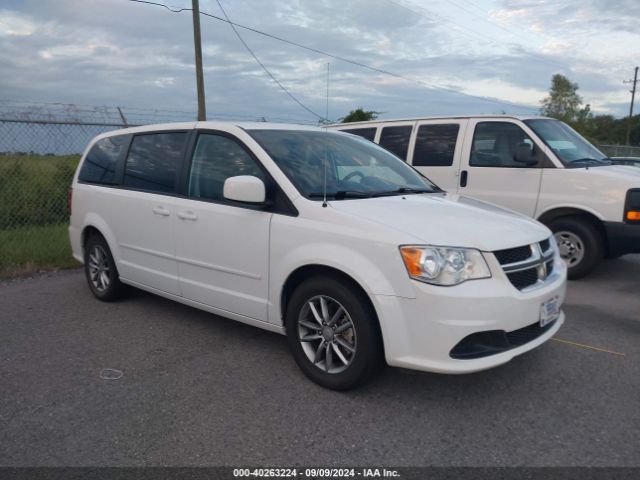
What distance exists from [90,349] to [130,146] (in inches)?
80.1

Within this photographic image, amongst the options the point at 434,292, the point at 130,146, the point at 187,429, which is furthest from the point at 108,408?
the point at 130,146

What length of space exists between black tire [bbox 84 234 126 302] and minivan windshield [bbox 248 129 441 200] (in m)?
2.25

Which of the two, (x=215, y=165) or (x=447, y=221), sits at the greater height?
(x=215, y=165)

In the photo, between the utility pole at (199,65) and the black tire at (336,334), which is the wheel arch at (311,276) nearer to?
the black tire at (336,334)

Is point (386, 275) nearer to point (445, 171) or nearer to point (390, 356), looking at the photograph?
point (390, 356)

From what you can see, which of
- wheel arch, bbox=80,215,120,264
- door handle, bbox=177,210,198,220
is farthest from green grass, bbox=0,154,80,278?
door handle, bbox=177,210,198,220

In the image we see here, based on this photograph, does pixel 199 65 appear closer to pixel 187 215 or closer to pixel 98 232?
pixel 98 232

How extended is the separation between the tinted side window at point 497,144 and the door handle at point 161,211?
4.30 m

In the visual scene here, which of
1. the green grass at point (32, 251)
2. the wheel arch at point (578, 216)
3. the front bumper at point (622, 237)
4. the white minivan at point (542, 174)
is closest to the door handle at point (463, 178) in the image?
the white minivan at point (542, 174)

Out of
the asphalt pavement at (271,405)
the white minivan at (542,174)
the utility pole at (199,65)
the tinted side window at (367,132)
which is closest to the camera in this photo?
the asphalt pavement at (271,405)

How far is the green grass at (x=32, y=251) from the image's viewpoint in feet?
22.5

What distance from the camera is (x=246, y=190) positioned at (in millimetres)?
3658

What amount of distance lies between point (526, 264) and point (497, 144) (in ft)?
13.1

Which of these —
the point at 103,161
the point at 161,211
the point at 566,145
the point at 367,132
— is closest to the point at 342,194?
the point at 161,211
